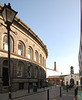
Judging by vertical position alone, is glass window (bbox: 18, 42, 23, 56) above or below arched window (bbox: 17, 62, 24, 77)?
above

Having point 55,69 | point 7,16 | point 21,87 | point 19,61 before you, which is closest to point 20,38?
point 19,61

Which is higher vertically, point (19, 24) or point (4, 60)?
point (19, 24)

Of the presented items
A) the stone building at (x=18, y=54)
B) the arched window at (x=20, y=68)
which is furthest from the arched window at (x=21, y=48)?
the arched window at (x=20, y=68)

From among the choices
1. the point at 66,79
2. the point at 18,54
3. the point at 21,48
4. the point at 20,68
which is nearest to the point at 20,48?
the point at 21,48

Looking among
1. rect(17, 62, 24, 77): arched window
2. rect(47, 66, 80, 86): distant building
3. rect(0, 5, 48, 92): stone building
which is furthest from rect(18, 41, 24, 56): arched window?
rect(47, 66, 80, 86): distant building

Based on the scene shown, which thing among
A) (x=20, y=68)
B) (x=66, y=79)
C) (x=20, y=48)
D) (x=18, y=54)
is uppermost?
(x=20, y=48)

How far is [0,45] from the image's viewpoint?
730 inches

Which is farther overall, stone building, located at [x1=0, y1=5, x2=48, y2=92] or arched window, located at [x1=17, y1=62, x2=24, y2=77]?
arched window, located at [x1=17, y1=62, x2=24, y2=77]

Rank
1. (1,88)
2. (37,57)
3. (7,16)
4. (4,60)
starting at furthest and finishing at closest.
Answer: (37,57) < (4,60) < (1,88) < (7,16)

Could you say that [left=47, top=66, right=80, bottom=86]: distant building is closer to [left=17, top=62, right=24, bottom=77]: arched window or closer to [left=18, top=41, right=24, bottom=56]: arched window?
[left=17, top=62, right=24, bottom=77]: arched window

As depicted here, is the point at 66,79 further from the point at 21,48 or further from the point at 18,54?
the point at 18,54

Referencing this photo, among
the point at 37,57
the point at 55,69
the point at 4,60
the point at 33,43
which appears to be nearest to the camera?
the point at 4,60

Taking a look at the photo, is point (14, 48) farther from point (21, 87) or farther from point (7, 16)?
point (7, 16)

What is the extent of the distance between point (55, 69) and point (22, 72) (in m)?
68.7
